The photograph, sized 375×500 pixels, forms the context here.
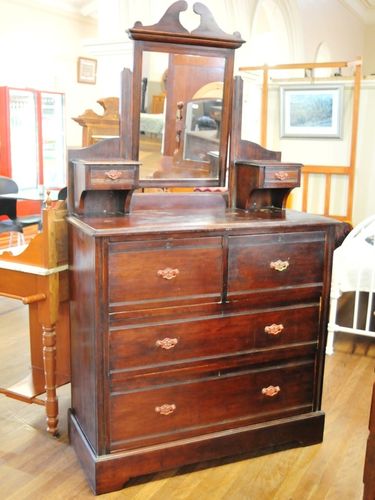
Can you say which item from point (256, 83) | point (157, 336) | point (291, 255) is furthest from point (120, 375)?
point (256, 83)

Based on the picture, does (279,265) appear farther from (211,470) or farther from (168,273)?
(211,470)

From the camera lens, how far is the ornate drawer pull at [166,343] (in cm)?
230

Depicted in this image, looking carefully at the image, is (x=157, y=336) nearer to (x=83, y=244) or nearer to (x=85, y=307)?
(x=85, y=307)

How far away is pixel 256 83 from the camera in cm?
635

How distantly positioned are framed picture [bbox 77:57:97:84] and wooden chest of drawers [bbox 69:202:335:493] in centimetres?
777

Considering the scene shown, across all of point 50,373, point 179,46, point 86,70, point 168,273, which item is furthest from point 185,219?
point 86,70

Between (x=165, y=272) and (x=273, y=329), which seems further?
(x=273, y=329)

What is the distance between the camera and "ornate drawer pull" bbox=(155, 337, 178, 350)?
2299mm

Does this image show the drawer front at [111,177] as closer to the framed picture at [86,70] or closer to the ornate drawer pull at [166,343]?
the ornate drawer pull at [166,343]

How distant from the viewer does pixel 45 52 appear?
8.95 m

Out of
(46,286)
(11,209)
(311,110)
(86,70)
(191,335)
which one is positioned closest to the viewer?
(191,335)

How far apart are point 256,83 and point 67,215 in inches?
174

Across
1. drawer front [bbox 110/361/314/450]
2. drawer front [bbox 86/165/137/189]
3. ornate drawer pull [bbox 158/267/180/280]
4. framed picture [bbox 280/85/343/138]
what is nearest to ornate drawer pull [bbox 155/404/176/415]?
drawer front [bbox 110/361/314/450]

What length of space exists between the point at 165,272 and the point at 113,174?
1.57 ft
